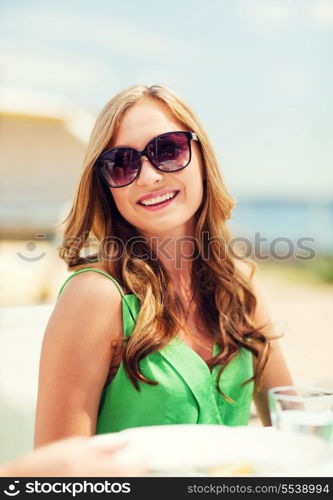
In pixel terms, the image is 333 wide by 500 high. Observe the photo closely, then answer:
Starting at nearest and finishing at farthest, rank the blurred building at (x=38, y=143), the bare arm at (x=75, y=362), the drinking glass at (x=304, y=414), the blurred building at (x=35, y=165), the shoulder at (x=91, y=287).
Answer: the drinking glass at (x=304, y=414), the bare arm at (x=75, y=362), the shoulder at (x=91, y=287), the blurred building at (x=35, y=165), the blurred building at (x=38, y=143)

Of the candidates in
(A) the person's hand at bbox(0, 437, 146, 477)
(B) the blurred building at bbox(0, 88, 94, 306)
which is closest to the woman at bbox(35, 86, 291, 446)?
(A) the person's hand at bbox(0, 437, 146, 477)

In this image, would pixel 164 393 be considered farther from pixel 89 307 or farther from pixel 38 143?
pixel 38 143

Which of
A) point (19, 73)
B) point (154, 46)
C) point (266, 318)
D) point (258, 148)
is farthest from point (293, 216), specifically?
point (266, 318)

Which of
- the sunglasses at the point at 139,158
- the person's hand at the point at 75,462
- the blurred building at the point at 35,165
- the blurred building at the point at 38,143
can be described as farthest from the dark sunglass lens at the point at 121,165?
the blurred building at the point at 38,143

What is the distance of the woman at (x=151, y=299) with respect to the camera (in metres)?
1.41

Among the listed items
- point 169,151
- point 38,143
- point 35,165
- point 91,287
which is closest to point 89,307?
point 91,287

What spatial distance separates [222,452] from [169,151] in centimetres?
86

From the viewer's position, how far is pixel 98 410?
4.84ft

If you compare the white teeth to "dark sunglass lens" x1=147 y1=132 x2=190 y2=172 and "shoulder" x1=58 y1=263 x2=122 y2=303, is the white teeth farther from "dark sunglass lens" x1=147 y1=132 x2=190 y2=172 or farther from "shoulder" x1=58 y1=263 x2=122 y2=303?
"shoulder" x1=58 y1=263 x2=122 y2=303

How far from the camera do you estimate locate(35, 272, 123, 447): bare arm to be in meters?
1.36

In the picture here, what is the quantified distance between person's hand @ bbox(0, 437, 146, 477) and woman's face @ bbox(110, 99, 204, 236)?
0.85 metres

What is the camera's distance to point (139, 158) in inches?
61.9

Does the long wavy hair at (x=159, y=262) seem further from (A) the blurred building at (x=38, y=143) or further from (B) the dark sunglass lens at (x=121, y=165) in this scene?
(A) the blurred building at (x=38, y=143)
